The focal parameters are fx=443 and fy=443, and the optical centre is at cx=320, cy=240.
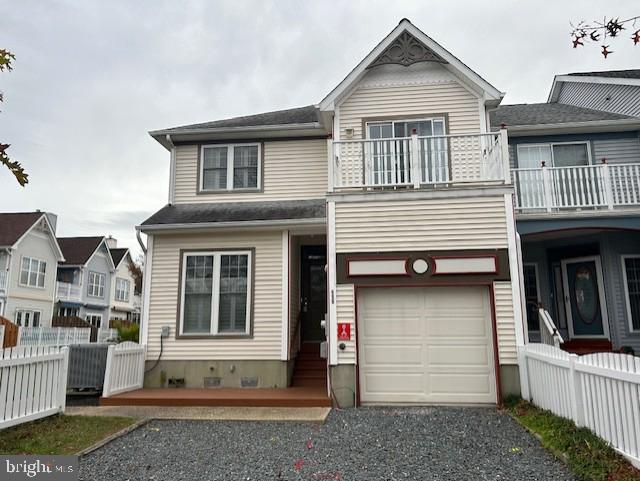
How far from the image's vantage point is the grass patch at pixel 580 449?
4.09 m

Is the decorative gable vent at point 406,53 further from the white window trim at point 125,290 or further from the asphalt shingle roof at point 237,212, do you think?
the white window trim at point 125,290

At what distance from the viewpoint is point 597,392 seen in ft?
16.0

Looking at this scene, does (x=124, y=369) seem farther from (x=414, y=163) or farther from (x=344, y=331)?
(x=414, y=163)

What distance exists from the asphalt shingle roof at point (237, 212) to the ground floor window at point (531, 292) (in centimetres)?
595

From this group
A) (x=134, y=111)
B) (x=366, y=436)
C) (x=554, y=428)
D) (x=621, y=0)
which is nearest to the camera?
(x=621, y=0)

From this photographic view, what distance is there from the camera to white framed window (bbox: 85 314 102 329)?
33575 millimetres

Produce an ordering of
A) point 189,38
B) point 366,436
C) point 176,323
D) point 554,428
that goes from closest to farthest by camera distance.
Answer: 1. point 554,428
2. point 366,436
3. point 176,323
4. point 189,38

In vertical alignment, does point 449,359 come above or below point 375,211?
below

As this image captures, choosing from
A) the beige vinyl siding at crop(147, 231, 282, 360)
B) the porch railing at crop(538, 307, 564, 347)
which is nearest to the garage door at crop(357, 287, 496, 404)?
the porch railing at crop(538, 307, 564, 347)

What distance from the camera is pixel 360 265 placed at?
26.5 ft

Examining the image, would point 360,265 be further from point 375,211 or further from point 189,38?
point 189,38

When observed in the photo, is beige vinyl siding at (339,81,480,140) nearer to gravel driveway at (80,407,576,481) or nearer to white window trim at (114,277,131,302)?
gravel driveway at (80,407,576,481)

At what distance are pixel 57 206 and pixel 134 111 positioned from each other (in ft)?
53.2

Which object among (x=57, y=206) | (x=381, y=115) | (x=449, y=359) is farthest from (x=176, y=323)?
(x=57, y=206)
